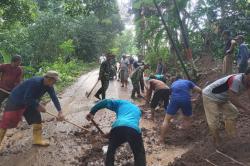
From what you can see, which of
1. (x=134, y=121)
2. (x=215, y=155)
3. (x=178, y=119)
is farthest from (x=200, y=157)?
(x=178, y=119)

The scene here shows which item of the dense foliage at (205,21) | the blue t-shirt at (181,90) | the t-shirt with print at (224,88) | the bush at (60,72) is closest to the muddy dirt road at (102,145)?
the t-shirt with print at (224,88)

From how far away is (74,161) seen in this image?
727 cm

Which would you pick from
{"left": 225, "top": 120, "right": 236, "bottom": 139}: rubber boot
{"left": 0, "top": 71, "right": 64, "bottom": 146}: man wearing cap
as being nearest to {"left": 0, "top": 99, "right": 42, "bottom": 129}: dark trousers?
{"left": 0, "top": 71, "right": 64, "bottom": 146}: man wearing cap

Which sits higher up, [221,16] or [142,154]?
[221,16]

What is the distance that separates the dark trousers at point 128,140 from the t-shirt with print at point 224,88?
2.00 meters

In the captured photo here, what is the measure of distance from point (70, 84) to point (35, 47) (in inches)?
270

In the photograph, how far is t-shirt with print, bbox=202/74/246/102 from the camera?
645cm

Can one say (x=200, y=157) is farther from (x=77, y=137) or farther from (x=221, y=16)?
(x=221, y=16)

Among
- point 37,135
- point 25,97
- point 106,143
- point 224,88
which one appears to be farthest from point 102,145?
point 224,88

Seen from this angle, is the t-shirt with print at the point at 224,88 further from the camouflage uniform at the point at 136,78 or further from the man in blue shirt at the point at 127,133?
the camouflage uniform at the point at 136,78

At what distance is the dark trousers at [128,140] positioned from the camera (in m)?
5.56

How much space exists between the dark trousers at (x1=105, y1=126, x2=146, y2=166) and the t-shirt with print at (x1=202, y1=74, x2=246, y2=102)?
6.56 feet

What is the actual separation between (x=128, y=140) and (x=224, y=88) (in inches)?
93.1

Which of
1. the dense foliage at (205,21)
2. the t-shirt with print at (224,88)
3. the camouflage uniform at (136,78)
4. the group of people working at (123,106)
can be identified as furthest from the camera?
the dense foliage at (205,21)
